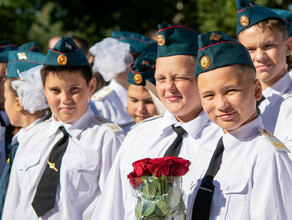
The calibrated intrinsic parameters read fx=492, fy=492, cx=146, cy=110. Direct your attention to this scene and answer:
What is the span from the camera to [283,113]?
3709 mm

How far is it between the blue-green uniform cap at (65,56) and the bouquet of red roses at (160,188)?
5.45 feet

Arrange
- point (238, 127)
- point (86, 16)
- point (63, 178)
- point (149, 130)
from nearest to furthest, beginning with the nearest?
point (238, 127) < point (149, 130) < point (63, 178) < point (86, 16)

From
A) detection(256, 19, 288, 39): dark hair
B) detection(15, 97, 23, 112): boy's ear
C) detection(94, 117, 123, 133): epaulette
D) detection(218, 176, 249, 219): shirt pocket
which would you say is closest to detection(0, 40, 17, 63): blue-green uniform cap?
detection(15, 97, 23, 112): boy's ear

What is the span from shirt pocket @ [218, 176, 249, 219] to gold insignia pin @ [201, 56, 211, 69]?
26.5 inches

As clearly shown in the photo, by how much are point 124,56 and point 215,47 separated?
9.65ft

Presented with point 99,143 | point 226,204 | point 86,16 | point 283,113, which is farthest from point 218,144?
point 86,16

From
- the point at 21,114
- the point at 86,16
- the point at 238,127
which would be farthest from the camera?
the point at 86,16

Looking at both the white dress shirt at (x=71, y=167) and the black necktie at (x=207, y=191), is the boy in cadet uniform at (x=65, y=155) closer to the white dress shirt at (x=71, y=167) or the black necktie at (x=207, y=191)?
the white dress shirt at (x=71, y=167)

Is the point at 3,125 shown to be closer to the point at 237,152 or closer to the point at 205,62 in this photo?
the point at 205,62

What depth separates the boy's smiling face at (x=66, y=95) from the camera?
13.4ft

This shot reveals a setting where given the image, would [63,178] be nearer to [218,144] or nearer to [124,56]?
[218,144]

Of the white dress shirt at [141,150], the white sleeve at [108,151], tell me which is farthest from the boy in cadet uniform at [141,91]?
the white dress shirt at [141,150]

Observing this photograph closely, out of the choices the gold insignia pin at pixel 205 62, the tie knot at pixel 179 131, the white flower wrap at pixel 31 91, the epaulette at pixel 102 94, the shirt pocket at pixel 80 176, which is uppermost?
the gold insignia pin at pixel 205 62

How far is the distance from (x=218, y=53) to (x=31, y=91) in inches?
91.7
